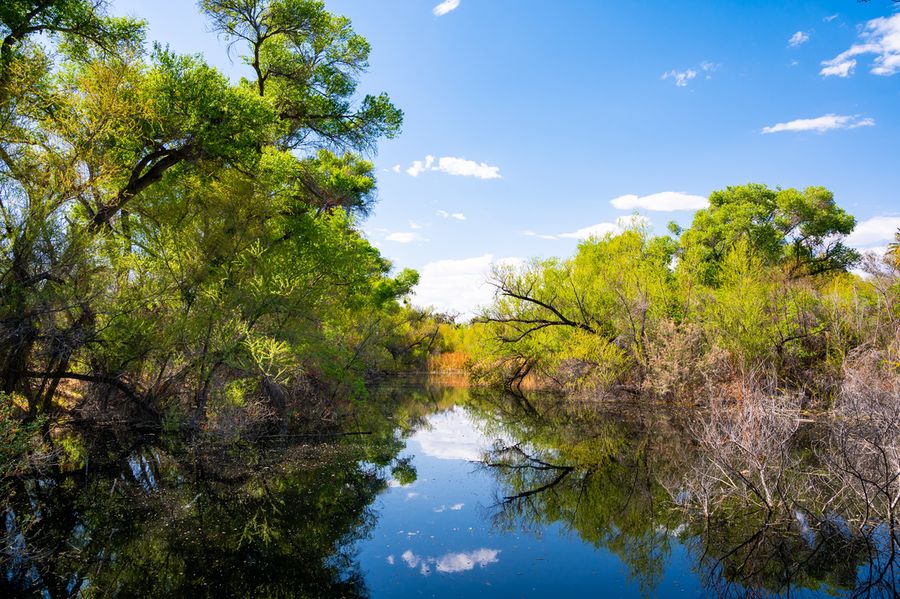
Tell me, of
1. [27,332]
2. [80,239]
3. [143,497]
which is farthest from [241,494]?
[80,239]

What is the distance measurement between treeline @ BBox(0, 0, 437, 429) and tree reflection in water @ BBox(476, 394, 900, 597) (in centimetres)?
738

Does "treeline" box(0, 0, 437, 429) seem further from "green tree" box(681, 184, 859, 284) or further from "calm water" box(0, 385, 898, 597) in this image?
"green tree" box(681, 184, 859, 284)

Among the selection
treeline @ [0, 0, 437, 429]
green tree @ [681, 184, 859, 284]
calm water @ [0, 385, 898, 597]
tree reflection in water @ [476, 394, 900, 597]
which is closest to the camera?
calm water @ [0, 385, 898, 597]

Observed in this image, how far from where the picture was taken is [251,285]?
1352 centimetres

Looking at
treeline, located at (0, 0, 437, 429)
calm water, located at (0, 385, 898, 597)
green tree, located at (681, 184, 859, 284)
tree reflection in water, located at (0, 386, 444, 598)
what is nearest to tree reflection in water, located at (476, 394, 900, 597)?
calm water, located at (0, 385, 898, 597)

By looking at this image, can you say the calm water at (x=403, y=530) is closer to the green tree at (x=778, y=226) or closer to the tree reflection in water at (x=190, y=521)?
the tree reflection in water at (x=190, y=521)

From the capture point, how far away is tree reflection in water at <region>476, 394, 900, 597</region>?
6484 mm

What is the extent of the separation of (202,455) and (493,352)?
1834 cm

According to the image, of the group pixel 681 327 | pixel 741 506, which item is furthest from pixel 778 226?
pixel 741 506

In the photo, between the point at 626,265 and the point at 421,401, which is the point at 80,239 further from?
the point at 626,265

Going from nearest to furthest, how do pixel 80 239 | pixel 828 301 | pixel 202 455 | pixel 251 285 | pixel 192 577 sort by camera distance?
pixel 192 577, pixel 80 239, pixel 202 455, pixel 251 285, pixel 828 301

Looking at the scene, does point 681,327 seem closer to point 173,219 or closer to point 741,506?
point 741,506

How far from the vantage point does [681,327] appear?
20000mm

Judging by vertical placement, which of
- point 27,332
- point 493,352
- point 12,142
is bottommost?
point 493,352
